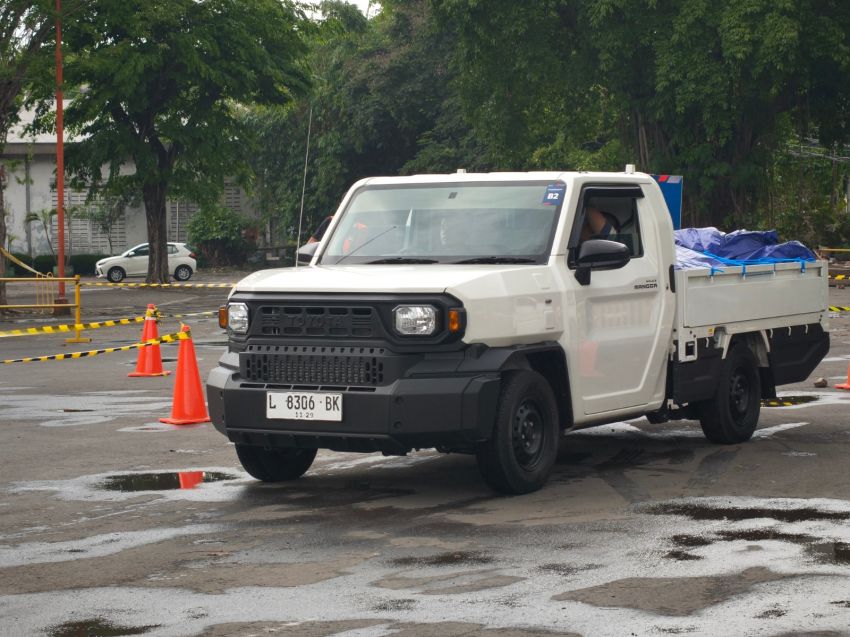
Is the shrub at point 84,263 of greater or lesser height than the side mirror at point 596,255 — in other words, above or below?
below

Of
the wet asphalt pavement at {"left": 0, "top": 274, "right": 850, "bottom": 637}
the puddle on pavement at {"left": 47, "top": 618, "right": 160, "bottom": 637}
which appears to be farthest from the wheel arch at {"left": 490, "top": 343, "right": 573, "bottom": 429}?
the puddle on pavement at {"left": 47, "top": 618, "right": 160, "bottom": 637}

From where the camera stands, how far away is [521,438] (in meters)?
9.14

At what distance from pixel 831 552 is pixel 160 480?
4.70 m

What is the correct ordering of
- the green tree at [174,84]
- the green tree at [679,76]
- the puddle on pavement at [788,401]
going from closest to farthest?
1. the puddle on pavement at [788,401]
2. the green tree at [679,76]
3. the green tree at [174,84]

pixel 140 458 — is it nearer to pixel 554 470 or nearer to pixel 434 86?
pixel 554 470

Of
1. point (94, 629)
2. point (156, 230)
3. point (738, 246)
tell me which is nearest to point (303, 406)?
point (94, 629)

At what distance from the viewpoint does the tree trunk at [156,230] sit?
44438mm

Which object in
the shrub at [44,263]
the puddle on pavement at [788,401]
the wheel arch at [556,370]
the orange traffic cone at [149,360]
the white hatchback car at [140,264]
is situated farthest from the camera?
the shrub at [44,263]

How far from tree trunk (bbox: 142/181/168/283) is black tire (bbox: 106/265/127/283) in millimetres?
6733

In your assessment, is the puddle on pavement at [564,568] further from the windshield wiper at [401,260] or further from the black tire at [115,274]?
the black tire at [115,274]

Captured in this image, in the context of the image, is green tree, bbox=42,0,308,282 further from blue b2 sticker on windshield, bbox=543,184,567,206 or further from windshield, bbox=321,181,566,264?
blue b2 sticker on windshield, bbox=543,184,567,206

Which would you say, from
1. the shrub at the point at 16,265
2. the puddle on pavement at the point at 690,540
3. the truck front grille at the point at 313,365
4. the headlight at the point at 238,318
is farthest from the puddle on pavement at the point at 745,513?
the shrub at the point at 16,265

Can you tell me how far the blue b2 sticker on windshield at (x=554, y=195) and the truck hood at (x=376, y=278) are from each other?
618 millimetres

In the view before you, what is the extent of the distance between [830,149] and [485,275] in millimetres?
39342
